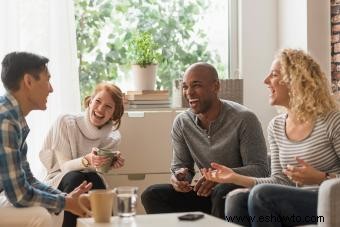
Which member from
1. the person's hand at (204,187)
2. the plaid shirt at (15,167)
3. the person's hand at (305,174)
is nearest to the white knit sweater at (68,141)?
the person's hand at (204,187)

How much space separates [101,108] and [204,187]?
0.85 metres

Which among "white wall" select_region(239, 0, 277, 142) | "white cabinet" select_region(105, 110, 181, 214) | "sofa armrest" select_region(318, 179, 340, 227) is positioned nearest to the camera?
"sofa armrest" select_region(318, 179, 340, 227)

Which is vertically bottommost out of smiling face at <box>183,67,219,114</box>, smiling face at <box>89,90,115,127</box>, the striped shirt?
the striped shirt

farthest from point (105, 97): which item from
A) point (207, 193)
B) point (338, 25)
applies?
point (338, 25)

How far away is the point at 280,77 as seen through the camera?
3.00m

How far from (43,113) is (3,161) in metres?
1.66

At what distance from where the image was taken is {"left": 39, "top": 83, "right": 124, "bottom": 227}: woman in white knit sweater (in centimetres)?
348

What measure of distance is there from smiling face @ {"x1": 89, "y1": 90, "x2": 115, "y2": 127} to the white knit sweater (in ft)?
0.15

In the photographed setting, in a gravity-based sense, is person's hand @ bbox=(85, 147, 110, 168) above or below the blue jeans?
above

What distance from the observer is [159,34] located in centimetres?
451

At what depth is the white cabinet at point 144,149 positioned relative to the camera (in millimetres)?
3965

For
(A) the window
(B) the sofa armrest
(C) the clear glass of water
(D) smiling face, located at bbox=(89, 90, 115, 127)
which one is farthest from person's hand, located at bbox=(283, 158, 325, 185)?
(A) the window

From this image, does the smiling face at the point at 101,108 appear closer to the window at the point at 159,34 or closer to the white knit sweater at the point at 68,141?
the white knit sweater at the point at 68,141

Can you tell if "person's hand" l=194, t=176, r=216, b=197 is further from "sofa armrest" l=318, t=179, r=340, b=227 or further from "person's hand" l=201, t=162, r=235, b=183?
"sofa armrest" l=318, t=179, r=340, b=227
